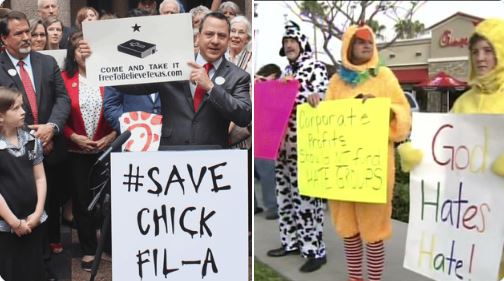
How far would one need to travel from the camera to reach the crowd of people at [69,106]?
8.18ft

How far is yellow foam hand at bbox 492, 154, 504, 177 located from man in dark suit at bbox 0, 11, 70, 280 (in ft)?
6.22

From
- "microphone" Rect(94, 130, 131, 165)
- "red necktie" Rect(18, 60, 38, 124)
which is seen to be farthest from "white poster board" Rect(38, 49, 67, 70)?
"microphone" Rect(94, 130, 131, 165)

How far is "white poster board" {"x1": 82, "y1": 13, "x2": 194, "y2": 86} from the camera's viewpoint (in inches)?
97.7

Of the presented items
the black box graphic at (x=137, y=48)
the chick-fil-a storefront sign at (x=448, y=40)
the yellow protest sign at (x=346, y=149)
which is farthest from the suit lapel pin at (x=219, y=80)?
the chick-fil-a storefront sign at (x=448, y=40)

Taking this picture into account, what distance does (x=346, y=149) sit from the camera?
3.23 metres

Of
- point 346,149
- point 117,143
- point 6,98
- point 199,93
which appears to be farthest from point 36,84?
point 346,149

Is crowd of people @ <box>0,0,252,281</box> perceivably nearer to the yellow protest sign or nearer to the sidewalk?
the yellow protest sign

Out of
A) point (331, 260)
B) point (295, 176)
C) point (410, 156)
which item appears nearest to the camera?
point (410, 156)

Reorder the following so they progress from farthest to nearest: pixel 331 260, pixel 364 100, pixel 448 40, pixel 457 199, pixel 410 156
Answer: pixel 448 40, pixel 331 260, pixel 364 100, pixel 410 156, pixel 457 199

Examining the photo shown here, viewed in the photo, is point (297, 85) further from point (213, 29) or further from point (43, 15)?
point (43, 15)

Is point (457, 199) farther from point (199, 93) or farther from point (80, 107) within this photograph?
point (80, 107)

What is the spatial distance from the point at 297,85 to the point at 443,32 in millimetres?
17777

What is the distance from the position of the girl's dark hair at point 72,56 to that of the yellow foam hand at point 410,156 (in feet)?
5.29

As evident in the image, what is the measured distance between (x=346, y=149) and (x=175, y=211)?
114 centimetres
